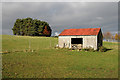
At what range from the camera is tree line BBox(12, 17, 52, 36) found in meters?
77.7

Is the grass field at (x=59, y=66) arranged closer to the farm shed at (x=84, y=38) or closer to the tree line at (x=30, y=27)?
the farm shed at (x=84, y=38)

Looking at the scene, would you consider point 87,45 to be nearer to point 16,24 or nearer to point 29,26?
point 29,26

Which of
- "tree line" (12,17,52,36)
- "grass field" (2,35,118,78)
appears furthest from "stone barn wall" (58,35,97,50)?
"tree line" (12,17,52,36)

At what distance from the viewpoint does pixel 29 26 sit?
78.2 metres

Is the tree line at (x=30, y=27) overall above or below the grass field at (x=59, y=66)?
above

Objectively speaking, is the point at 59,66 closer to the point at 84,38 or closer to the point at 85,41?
the point at 85,41

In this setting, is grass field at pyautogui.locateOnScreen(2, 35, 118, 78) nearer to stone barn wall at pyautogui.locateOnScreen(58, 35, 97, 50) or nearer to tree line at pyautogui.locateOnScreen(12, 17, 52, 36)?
stone barn wall at pyautogui.locateOnScreen(58, 35, 97, 50)

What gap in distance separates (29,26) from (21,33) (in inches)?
349

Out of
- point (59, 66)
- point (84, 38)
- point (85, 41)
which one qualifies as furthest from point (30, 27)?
point (59, 66)

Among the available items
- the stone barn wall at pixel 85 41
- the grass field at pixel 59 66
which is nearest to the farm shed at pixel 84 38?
the stone barn wall at pixel 85 41

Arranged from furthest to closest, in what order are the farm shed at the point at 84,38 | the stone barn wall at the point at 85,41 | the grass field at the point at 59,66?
the farm shed at the point at 84,38, the stone barn wall at the point at 85,41, the grass field at the point at 59,66

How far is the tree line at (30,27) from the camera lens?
77.7m

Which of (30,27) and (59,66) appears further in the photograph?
(30,27)

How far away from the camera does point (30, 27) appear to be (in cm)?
7769
